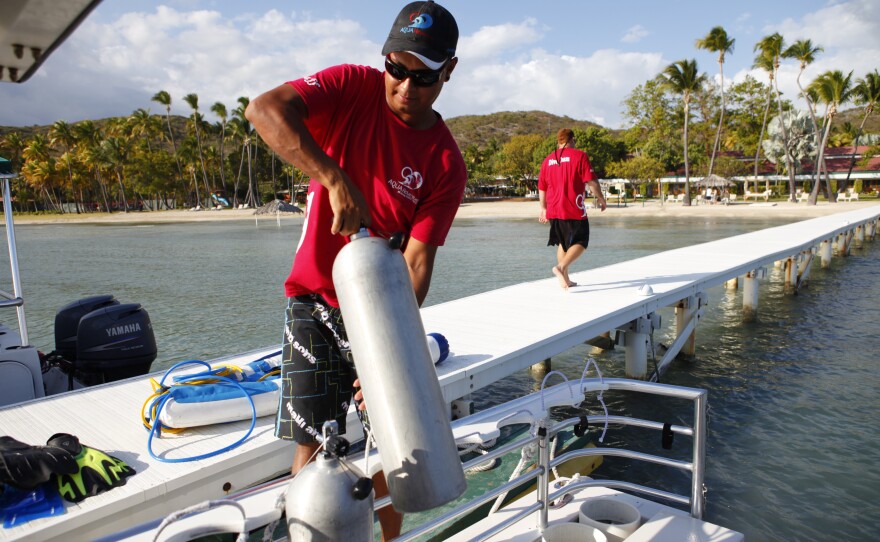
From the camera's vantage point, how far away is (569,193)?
25.4ft

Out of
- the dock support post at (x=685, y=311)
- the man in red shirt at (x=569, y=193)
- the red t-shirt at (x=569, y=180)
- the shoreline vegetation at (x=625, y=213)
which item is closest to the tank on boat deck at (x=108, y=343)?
the man in red shirt at (x=569, y=193)

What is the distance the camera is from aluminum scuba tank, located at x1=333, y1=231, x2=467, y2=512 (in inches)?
65.5

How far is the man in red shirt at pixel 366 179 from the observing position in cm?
196

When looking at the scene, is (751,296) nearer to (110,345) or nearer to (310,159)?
(110,345)

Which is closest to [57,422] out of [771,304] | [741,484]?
[741,484]

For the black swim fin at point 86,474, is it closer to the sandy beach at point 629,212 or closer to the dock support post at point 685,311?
the dock support post at point 685,311

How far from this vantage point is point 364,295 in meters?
1.67

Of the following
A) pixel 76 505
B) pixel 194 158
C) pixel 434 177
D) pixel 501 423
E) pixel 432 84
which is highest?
pixel 194 158

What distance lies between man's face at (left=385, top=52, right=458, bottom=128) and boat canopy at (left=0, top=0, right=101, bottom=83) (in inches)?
35.4

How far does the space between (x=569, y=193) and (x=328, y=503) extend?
21.9ft

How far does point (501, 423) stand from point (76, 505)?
2.13m

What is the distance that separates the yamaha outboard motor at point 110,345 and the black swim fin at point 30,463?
2321mm

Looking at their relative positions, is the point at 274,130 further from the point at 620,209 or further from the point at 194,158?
the point at 194,158

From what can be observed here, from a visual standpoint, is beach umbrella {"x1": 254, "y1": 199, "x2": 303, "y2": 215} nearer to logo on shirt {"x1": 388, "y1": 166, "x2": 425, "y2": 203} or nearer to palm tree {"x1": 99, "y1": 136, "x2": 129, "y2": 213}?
palm tree {"x1": 99, "y1": 136, "x2": 129, "y2": 213}
